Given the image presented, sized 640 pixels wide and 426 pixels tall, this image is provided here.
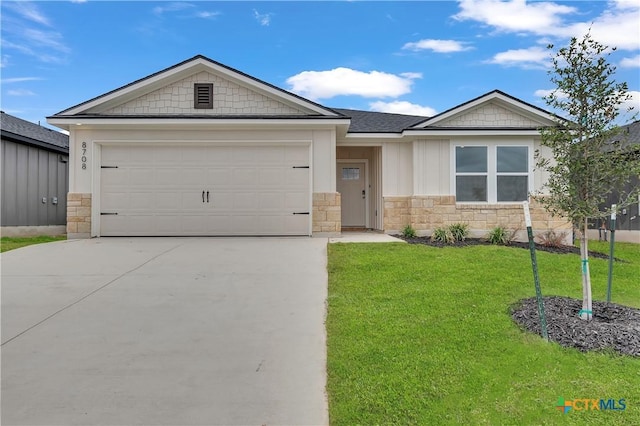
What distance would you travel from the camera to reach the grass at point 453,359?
2727 millimetres

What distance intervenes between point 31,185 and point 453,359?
14698 mm

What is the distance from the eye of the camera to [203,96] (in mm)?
10688

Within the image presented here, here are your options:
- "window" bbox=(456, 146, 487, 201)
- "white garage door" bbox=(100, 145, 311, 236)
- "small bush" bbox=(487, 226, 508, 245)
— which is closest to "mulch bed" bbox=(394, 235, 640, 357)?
"small bush" bbox=(487, 226, 508, 245)

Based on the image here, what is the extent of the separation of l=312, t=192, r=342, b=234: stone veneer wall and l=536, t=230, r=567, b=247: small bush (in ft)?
18.4

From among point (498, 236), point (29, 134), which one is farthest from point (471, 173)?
point (29, 134)

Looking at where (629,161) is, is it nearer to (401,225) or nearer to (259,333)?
(259,333)

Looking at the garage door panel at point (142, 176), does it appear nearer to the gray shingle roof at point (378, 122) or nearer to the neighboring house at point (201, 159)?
the neighboring house at point (201, 159)

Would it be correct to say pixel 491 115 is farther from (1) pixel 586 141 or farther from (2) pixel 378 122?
(1) pixel 586 141

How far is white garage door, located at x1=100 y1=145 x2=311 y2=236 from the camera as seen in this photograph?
10578 mm

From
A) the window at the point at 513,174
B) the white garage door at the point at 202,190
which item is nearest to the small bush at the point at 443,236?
the window at the point at 513,174

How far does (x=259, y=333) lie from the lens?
14.0ft

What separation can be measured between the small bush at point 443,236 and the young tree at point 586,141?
19.8ft

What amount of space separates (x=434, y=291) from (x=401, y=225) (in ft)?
22.8

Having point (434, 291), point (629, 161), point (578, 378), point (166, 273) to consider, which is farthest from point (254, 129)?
point (578, 378)
